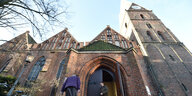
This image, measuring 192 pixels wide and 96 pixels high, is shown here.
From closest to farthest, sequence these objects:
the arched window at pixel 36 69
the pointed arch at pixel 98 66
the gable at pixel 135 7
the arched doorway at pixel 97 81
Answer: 1. the arched doorway at pixel 97 81
2. the pointed arch at pixel 98 66
3. the arched window at pixel 36 69
4. the gable at pixel 135 7

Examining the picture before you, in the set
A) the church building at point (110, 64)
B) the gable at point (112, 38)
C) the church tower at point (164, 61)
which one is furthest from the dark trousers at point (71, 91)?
the gable at point (112, 38)

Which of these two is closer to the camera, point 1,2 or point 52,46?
point 1,2

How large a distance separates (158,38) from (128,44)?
16.9ft

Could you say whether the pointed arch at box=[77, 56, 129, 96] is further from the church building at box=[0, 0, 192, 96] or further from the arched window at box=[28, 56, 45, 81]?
the arched window at box=[28, 56, 45, 81]

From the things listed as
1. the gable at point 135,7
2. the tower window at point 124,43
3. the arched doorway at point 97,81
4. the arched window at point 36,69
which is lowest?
the arched doorway at point 97,81

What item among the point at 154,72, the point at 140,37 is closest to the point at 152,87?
the point at 154,72

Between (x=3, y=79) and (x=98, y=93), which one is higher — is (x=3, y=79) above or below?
above

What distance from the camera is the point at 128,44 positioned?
1172cm

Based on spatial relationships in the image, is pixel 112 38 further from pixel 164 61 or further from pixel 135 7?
pixel 135 7

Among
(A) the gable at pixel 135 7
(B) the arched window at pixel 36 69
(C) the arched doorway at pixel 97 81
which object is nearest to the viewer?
(C) the arched doorway at pixel 97 81

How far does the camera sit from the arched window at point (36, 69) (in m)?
9.90

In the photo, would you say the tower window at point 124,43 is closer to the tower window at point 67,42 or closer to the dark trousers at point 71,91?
the tower window at point 67,42

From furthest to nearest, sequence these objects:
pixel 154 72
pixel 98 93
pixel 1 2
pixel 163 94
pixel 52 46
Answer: pixel 52 46 → pixel 154 72 → pixel 163 94 → pixel 98 93 → pixel 1 2

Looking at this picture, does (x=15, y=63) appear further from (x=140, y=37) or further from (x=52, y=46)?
(x=140, y=37)
